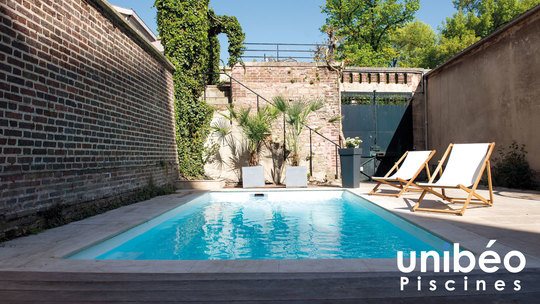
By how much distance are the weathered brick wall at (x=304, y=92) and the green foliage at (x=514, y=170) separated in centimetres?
442

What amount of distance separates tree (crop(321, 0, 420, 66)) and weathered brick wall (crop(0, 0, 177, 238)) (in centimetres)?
2015

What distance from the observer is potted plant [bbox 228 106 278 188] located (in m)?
9.70

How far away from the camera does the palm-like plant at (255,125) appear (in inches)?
383

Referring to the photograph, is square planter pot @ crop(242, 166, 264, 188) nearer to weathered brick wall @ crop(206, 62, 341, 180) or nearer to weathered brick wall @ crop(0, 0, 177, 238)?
weathered brick wall @ crop(206, 62, 341, 180)

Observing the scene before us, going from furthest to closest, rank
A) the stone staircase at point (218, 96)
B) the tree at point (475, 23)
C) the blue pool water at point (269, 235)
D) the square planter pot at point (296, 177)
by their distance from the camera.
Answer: the tree at point (475, 23) → the stone staircase at point (218, 96) → the square planter pot at point (296, 177) → the blue pool water at point (269, 235)

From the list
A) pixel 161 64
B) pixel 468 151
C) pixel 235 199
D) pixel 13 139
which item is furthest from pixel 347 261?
pixel 161 64

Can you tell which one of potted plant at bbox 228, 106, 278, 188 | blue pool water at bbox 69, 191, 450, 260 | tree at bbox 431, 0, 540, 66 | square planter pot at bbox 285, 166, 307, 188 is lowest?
blue pool water at bbox 69, 191, 450, 260

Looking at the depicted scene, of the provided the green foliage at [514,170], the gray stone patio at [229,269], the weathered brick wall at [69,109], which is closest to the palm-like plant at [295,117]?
the weathered brick wall at [69,109]

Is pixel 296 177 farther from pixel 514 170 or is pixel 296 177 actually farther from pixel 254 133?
pixel 514 170

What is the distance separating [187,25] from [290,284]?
854cm

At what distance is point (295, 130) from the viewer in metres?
9.95

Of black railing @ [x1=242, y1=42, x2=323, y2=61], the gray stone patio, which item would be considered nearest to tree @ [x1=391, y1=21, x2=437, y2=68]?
black railing @ [x1=242, y1=42, x2=323, y2=61]

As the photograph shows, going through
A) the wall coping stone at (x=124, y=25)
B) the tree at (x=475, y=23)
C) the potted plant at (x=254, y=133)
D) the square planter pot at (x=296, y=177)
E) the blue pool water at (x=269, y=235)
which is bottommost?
the blue pool water at (x=269, y=235)

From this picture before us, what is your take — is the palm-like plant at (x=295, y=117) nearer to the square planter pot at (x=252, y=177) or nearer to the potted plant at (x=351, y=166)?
the square planter pot at (x=252, y=177)
